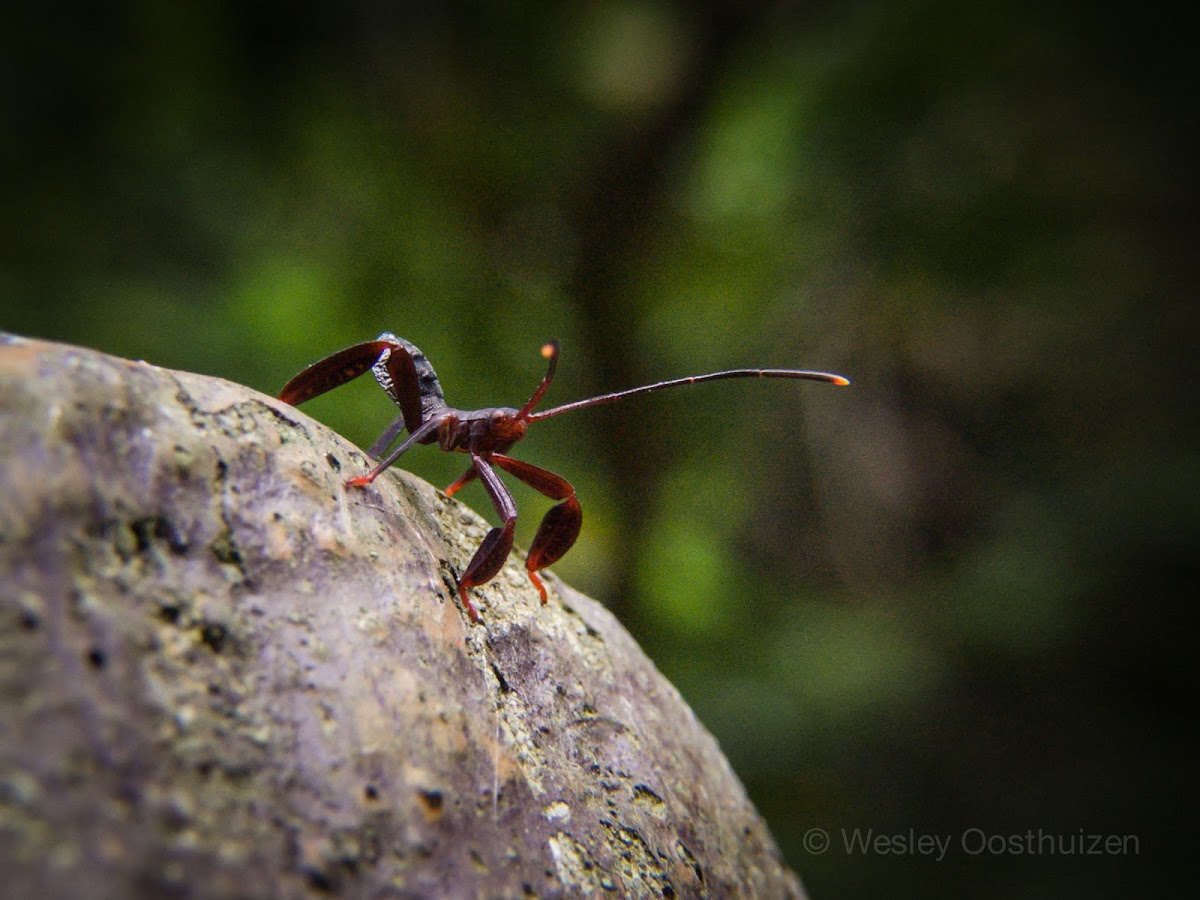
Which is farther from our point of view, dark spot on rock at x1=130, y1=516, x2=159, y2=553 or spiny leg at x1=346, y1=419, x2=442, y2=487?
spiny leg at x1=346, y1=419, x2=442, y2=487

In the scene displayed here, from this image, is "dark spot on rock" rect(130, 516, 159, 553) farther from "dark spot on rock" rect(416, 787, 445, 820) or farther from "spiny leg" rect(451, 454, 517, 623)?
"spiny leg" rect(451, 454, 517, 623)

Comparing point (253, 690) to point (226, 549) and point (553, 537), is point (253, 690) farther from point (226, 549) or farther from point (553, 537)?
point (553, 537)

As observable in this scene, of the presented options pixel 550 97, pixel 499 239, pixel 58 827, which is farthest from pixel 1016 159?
pixel 58 827

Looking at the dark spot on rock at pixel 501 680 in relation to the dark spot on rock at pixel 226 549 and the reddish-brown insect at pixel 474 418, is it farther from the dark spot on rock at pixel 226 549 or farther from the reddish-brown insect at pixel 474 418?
the dark spot on rock at pixel 226 549

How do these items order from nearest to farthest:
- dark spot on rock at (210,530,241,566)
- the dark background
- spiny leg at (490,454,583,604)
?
1. dark spot on rock at (210,530,241,566)
2. spiny leg at (490,454,583,604)
3. the dark background

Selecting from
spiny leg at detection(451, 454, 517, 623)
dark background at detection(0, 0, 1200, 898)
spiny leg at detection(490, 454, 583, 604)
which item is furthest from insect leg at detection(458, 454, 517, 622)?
dark background at detection(0, 0, 1200, 898)

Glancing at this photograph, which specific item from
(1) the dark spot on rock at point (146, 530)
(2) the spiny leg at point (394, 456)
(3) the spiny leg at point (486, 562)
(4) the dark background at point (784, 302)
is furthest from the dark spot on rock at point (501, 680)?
(4) the dark background at point (784, 302)
